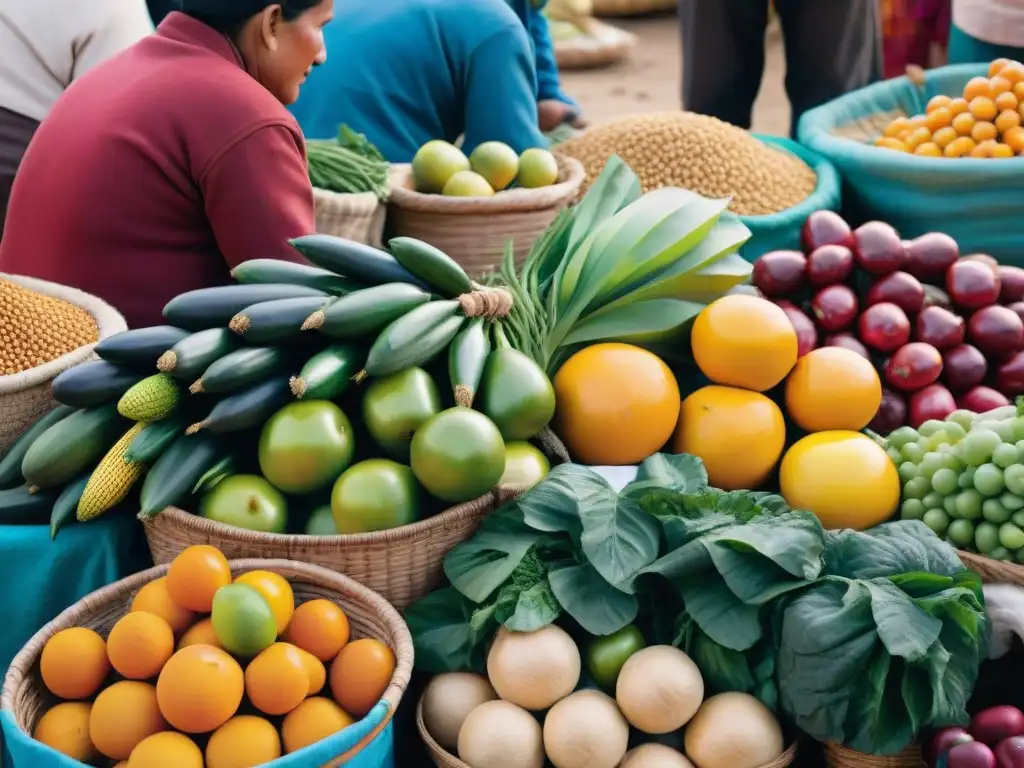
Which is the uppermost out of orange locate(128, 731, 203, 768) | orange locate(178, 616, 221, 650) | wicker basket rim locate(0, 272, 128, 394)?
wicker basket rim locate(0, 272, 128, 394)

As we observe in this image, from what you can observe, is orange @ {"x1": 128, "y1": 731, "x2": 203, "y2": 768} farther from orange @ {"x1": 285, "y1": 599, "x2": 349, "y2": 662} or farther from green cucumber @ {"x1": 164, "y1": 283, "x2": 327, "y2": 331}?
green cucumber @ {"x1": 164, "y1": 283, "x2": 327, "y2": 331}

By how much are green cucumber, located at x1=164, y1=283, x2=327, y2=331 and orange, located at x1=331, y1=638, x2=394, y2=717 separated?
56 centimetres

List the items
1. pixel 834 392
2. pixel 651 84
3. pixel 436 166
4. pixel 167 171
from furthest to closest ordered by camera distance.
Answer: pixel 651 84 → pixel 436 166 → pixel 167 171 → pixel 834 392

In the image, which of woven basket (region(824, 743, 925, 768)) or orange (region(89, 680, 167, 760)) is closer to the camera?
orange (region(89, 680, 167, 760))

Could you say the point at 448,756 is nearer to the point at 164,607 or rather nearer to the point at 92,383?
the point at 164,607

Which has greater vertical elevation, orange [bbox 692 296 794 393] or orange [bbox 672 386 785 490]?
orange [bbox 692 296 794 393]

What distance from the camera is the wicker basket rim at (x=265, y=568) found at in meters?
1.31

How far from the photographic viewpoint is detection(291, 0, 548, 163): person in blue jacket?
2854 mm

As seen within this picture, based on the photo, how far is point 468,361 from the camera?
5.27ft

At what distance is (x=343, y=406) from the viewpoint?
5.42 ft

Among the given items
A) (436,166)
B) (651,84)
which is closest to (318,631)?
(436,166)

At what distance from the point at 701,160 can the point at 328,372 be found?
4.80 ft

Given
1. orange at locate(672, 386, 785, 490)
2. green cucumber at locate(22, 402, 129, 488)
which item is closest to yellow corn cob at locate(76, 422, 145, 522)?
green cucumber at locate(22, 402, 129, 488)

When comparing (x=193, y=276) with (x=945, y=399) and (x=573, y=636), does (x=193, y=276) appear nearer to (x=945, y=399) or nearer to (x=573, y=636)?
(x=573, y=636)
